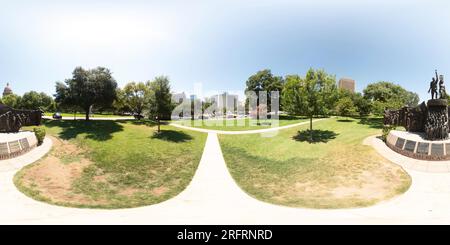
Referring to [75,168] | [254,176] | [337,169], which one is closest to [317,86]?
[337,169]

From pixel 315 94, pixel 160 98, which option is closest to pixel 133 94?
pixel 160 98

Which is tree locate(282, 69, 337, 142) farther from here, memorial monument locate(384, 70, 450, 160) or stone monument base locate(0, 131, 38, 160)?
stone monument base locate(0, 131, 38, 160)

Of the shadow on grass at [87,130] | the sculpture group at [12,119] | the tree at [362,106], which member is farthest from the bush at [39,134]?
the tree at [362,106]

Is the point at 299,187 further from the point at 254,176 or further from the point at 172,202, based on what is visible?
the point at 172,202

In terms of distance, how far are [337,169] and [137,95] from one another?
3654 cm

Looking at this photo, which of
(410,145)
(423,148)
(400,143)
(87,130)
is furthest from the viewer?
(87,130)

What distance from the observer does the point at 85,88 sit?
1307 inches

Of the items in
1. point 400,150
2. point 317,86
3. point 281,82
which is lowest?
point 400,150

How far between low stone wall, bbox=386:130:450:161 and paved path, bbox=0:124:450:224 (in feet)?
12.2

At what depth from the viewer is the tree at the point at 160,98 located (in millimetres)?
30453

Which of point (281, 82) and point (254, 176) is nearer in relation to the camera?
point (254, 176)

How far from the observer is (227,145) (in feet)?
92.0

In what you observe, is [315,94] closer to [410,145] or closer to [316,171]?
[410,145]

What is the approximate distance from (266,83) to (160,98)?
3030 cm
